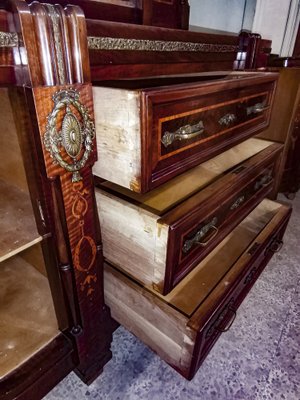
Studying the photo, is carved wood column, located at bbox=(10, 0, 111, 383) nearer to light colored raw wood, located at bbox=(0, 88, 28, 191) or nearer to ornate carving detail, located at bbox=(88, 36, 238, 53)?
ornate carving detail, located at bbox=(88, 36, 238, 53)

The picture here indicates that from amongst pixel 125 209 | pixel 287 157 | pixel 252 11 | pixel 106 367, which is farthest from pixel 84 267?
pixel 252 11

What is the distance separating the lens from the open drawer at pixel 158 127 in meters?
0.49

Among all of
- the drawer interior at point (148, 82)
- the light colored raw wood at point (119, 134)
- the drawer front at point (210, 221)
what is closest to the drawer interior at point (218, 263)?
the drawer front at point (210, 221)

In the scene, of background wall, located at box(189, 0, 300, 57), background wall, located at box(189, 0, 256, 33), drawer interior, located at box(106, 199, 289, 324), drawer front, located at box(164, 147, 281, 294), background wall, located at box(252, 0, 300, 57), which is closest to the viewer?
drawer front, located at box(164, 147, 281, 294)

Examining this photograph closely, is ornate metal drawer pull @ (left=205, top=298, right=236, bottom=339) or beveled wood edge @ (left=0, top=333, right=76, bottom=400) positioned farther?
ornate metal drawer pull @ (left=205, top=298, right=236, bottom=339)

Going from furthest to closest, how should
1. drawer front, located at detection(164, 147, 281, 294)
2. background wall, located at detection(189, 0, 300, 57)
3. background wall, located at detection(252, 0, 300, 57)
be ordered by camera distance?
background wall, located at detection(252, 0, 300, 57)
background wall, located at detection(189, 0, 300, 57)
drawer front, located at detection(164, 147, 281, 294)

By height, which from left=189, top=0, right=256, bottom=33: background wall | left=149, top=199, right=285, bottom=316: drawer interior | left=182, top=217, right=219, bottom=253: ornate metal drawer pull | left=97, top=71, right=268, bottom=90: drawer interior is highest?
left=189, top=0, right=256, bottom=33: background wall

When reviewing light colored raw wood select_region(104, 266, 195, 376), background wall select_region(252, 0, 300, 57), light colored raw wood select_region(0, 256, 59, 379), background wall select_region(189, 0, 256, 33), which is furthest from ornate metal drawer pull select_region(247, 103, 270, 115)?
background wall select_region(252, 0, 300, 57)

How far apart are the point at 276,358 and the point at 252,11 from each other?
2094mm

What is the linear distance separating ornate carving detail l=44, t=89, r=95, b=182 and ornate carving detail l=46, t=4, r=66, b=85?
25 mm

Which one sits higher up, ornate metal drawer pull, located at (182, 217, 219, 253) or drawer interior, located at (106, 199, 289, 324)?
ornate metal drawer pull, located at (182, 217, 219, 253)

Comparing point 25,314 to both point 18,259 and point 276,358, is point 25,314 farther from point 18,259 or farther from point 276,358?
point 276,358

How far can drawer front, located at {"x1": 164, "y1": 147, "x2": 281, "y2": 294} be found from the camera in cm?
62

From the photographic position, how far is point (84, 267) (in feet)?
2.12
